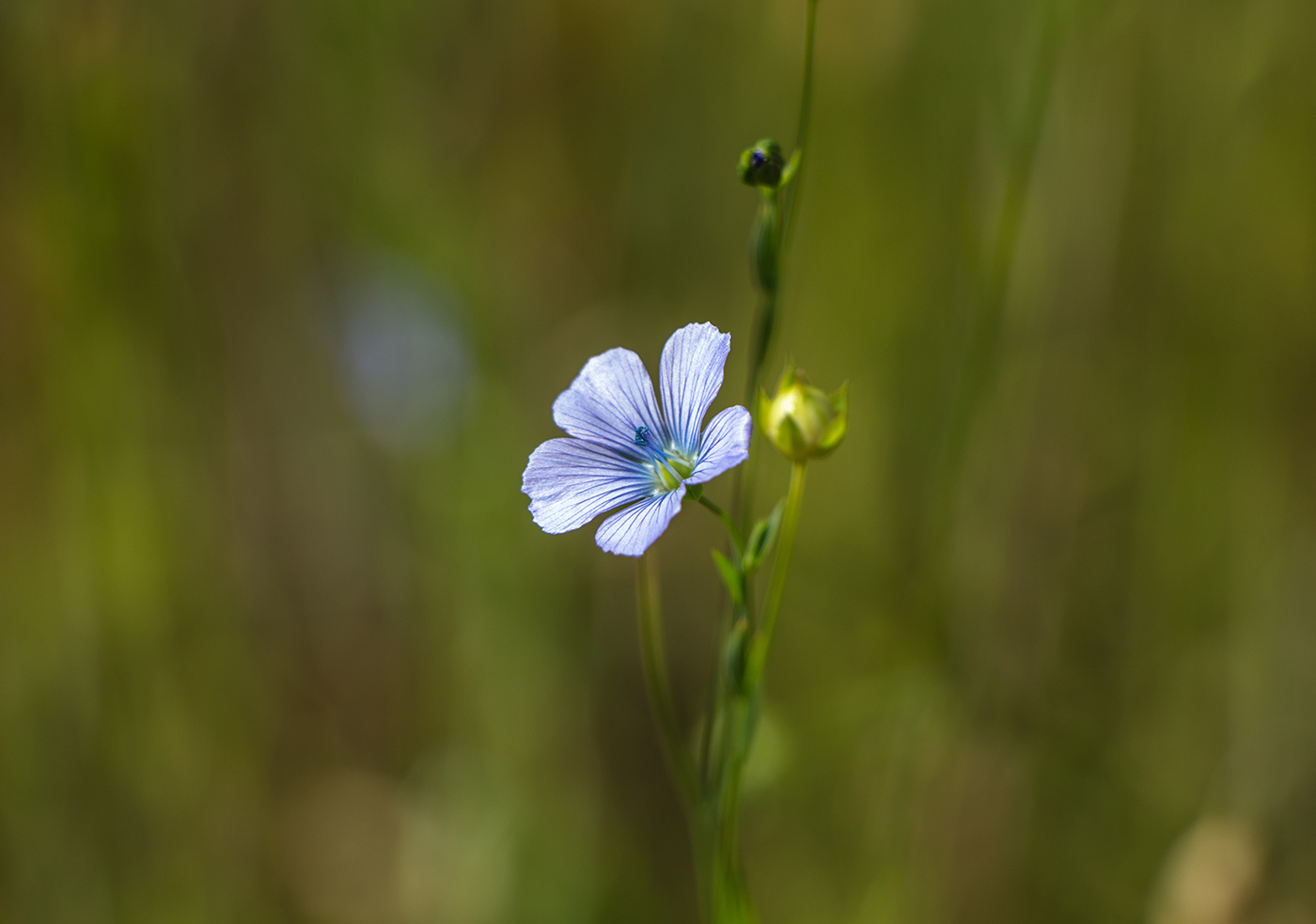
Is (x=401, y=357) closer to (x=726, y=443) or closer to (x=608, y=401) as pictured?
(x=608, y=401)

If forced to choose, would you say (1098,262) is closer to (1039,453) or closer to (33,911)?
(1039,453)

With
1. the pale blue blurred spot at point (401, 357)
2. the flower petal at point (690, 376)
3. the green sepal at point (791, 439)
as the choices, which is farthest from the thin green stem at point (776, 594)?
the pale blue blurred spot at point (401, 357)

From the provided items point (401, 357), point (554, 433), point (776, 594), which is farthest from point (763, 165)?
point (401, 357)

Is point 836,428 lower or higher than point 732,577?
higher

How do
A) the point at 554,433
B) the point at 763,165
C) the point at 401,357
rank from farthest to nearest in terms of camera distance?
the point at 401,357
the point at 554,433
the point at 763,165

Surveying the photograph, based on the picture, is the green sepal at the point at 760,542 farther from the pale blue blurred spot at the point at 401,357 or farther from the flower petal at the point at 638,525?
the pale blue blurred spot at the point at 401,357

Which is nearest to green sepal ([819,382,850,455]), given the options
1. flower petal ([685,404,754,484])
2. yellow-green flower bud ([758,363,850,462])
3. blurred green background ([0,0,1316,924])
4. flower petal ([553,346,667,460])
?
yellow-green flower bud ([758,363,850,462])

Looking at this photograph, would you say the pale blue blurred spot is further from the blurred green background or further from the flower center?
the flower center

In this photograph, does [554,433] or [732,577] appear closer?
[732,577]
